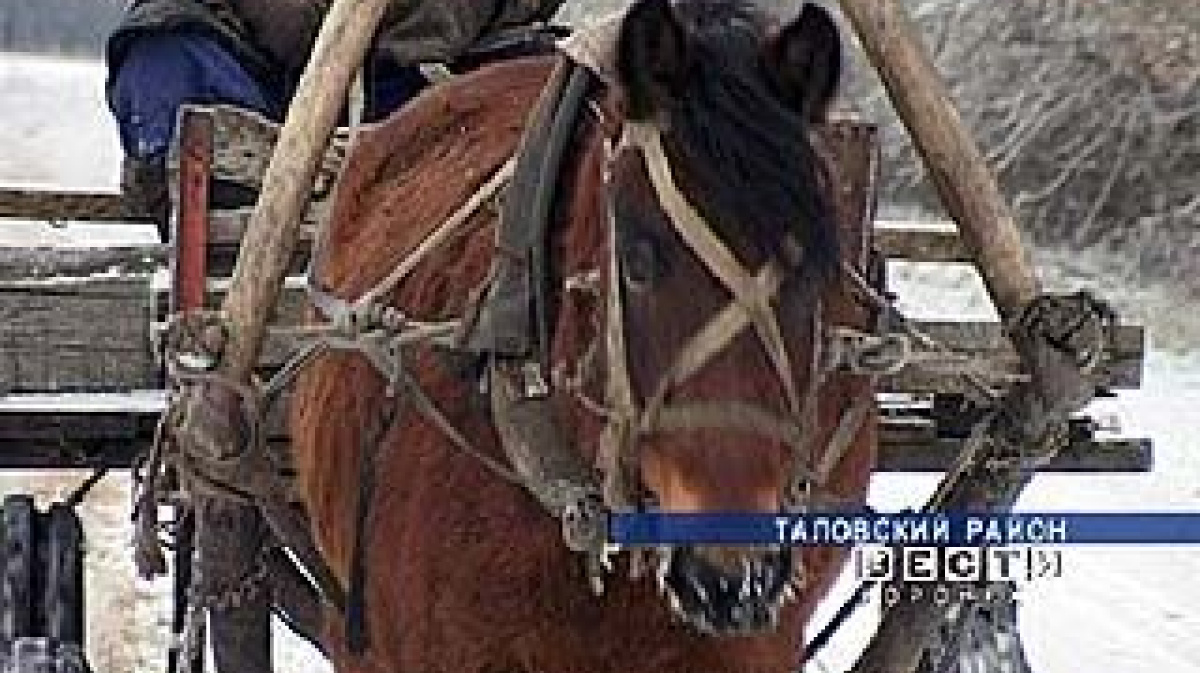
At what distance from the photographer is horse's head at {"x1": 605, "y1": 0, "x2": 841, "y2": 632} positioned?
265 cm

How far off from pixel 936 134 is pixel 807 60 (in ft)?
2.07

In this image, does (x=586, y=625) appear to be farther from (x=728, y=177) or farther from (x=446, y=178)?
(x=446, y=178)

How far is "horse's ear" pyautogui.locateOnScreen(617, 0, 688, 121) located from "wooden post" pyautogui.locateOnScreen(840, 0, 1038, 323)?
71 cm

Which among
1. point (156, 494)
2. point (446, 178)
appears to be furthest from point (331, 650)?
point (446, 178)

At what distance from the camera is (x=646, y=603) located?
3096 millimetres

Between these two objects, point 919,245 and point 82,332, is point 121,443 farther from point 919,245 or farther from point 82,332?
point 919,245

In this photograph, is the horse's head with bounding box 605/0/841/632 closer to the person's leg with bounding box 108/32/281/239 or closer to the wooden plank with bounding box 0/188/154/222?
the person's leg with bounding box 108/32/281/239

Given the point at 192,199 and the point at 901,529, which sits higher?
the point at 192,199

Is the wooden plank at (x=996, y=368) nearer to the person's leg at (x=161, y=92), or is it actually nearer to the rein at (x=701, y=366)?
the rein at (x=701, y=366)

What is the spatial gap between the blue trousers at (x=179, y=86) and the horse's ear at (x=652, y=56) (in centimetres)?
255

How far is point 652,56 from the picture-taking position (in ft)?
9.13

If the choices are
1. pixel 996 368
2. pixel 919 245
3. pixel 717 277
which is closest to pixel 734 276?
pixel 717 277

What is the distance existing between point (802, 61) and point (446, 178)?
110cm

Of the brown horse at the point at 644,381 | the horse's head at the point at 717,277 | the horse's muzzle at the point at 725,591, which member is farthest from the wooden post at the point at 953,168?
the horse's muzzle at the point at 725,591
